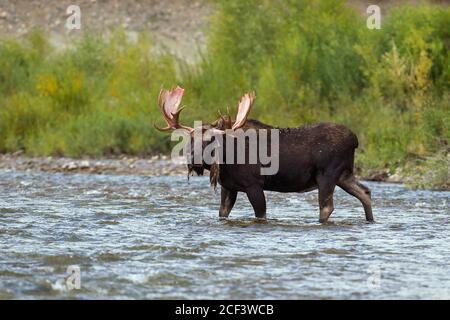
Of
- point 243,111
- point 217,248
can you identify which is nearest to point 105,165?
point 243,111

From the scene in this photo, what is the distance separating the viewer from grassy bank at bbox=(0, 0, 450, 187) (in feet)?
65.2

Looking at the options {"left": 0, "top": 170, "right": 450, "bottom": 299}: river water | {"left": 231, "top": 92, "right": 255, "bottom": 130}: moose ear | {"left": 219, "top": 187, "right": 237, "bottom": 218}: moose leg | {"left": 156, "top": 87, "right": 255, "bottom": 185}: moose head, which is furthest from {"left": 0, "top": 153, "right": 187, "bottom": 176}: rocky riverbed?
{"left": 231, "top": 92, "right": 255, "bottom": 130}: moose ear

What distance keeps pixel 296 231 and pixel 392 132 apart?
7914 mm

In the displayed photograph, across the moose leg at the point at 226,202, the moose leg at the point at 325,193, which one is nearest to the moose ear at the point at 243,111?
the moose leg at the point at 226,202

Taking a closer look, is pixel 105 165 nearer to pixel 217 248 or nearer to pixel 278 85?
pixel 278 85

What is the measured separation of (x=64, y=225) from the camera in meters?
12.7

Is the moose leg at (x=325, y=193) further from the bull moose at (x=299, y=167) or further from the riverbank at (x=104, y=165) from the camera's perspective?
the riverbank at (x=104, y=165)

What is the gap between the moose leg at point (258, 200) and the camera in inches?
510

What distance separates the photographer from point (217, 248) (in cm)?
1095

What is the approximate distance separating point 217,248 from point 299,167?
7.72 ft

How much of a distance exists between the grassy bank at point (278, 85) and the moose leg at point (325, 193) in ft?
15.3

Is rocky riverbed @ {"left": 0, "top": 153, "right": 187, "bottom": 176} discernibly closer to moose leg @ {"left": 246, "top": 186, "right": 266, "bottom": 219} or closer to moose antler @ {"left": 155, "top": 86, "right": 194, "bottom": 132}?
moose antler @ {"left": 155, "top": 86, "right": 194, "bottom": 132}

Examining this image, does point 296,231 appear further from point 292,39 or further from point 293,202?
point 292,39

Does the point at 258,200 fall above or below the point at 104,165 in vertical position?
above
